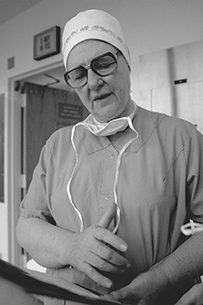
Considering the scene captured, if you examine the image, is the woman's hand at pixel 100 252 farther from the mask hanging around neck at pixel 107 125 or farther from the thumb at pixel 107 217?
the mask hanging around neck at pixel 107 125

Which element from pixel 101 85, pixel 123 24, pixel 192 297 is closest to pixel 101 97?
pixel 101 85

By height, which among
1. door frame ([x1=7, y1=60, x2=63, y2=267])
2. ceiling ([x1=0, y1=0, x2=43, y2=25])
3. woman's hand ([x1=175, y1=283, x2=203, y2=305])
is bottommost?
woman's hand ([x1=175, y1=283, x2=203, y2=305])

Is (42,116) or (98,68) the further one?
(42,116)

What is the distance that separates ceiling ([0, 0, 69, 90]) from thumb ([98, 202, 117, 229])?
181mm

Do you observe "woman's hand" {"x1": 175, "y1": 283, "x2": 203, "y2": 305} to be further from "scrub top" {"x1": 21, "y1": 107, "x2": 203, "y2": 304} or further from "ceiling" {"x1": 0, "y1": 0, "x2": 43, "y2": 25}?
"ceiling" {"x1": 0, "y1": 0, "x2": 43, "y2": 25}

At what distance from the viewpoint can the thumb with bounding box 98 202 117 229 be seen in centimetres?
30

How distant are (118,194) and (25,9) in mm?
296

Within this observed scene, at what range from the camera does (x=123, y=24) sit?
1.18 feet

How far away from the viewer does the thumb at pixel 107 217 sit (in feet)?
0.99

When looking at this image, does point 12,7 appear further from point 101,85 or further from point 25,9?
point 101,85

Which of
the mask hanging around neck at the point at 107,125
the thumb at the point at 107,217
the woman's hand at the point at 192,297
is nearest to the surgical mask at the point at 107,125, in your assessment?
the mask hanging around neck at the point at 107,125

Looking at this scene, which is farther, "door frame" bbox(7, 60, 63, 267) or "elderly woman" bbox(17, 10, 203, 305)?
"door frame" bbox(7, 60, 63, 267)

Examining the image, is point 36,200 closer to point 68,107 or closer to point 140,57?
point 68,107

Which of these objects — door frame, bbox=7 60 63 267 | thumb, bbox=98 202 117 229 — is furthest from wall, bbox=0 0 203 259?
thumb, bbox=98 202 117 229
